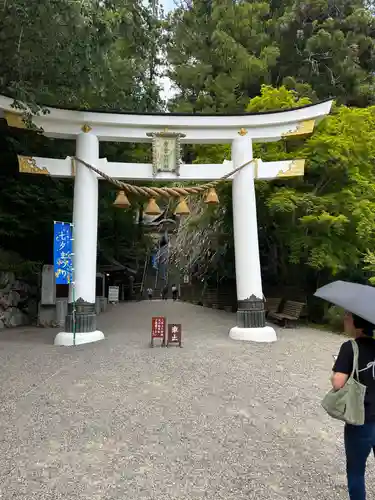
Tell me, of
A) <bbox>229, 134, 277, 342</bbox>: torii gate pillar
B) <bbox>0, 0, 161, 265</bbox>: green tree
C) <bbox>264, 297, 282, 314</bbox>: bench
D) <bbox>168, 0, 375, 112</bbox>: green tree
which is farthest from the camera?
<bbox>168, 0, 375, 112</bbox>: green tree

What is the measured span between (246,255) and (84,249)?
11.4 ft

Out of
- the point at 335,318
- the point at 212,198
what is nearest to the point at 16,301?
the point at 212,198

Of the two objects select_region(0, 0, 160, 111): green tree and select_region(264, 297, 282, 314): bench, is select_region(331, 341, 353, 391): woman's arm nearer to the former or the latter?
select_region(0, 0, 160, 111): green tree

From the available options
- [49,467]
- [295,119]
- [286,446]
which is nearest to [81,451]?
[49,467]

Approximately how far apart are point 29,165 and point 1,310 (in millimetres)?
4635

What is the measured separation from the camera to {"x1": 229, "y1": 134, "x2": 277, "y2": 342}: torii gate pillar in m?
8.48

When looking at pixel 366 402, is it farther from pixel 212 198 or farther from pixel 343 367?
pixel 212 198

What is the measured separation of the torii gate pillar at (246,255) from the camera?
848 cm

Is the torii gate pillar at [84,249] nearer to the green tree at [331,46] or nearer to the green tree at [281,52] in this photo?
the green tree at [281,52]

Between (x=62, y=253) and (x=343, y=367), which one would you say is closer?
(x=343, y=367)

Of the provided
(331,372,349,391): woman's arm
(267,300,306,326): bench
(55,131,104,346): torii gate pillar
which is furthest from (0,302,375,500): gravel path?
(267,300,306,326): bench

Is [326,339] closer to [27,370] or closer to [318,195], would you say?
[318,195]

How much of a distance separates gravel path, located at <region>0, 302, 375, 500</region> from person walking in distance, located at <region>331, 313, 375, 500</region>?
65 cm

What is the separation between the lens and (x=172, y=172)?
29.0 feet
